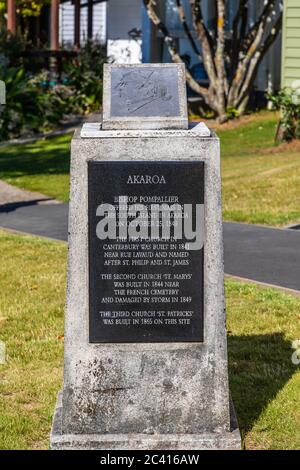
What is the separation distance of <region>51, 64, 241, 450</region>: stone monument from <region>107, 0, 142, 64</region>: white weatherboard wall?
93.4 ft

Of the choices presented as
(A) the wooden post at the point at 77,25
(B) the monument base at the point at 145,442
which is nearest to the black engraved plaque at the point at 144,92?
(B) the monument base at the point at 145,442

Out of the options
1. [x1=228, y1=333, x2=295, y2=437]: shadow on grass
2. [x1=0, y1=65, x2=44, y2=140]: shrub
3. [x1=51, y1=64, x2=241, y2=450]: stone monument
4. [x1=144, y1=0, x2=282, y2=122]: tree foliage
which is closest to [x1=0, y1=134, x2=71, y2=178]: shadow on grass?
[x1=0, y1=65, x2=44, y2=140]: shrub

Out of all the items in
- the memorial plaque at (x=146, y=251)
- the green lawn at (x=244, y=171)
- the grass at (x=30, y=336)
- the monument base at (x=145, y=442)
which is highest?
the memorial plaque at (x=146, y=251)

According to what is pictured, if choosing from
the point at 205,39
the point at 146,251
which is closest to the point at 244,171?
the point at 205,39

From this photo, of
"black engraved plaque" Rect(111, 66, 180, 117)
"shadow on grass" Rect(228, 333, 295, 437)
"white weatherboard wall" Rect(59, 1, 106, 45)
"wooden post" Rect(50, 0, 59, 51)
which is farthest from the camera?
"white weatherboard wall" Rect(59, 1, 106, 45)

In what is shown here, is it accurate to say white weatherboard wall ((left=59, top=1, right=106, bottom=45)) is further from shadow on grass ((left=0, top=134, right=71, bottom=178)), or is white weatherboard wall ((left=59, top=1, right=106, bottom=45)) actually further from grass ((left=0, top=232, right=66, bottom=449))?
grass ((left=0, top=232, right=66, bottom=449))

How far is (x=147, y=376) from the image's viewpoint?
255 inches

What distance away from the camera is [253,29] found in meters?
27.5

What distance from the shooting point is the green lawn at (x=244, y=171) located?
1548 centimetres

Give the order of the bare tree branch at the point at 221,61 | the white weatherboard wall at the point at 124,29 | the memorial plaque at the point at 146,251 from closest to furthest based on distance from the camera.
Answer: the memorial plaque at the point at 146,251, the bare tree branch at the point at 221,61, the white weatherboard wall at the point at 124,29

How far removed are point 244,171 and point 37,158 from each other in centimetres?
614

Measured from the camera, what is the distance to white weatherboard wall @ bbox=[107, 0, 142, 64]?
34.8m

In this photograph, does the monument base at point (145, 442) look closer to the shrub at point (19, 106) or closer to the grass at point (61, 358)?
the grass at point (61, 358)

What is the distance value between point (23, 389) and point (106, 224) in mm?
1875
